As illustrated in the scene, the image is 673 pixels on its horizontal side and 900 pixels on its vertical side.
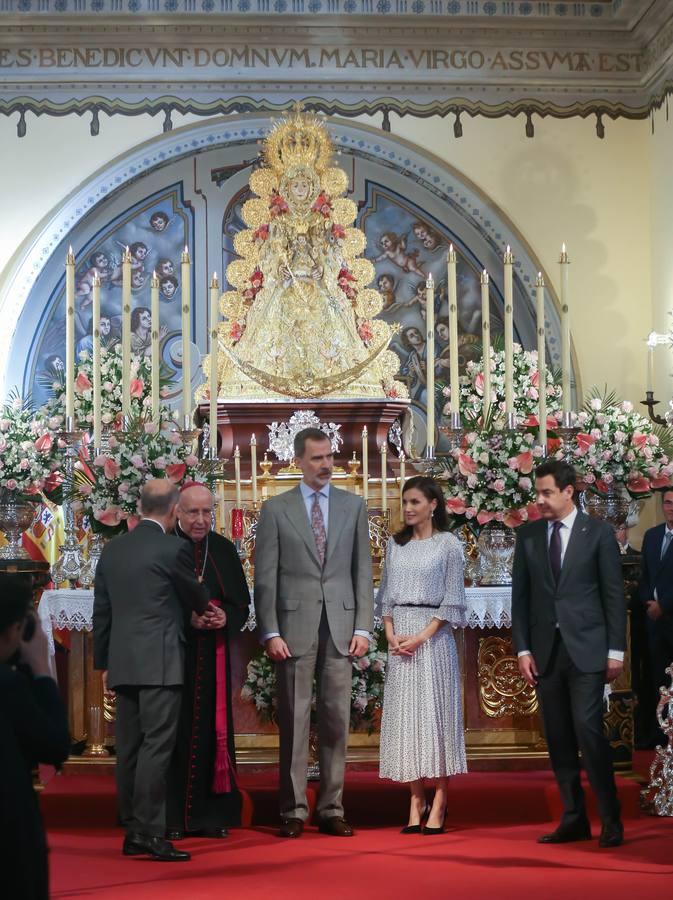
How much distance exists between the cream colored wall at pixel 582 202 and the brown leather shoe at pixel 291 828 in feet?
20.2

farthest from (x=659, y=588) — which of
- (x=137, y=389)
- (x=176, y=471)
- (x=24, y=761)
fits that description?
(x=24, y=761)

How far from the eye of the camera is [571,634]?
559 cm

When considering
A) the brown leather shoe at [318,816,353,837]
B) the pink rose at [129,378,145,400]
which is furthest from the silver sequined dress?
the pink rose at [129,378,145,400]

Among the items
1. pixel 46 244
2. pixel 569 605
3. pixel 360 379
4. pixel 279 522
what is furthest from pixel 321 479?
pixel 46 244

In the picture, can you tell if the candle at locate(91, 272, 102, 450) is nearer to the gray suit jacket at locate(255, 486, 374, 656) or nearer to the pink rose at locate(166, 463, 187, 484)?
the pink rose at locate(166, 463, 187, 484)

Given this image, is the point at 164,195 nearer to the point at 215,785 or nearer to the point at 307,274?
the point at 307,274

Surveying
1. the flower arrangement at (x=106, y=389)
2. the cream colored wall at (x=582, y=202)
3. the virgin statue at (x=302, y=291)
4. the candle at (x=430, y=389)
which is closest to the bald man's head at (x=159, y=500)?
the candle at (x=430, y=389)

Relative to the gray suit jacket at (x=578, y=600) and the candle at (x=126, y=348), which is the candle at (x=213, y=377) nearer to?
the candle at (x=126, y=348)

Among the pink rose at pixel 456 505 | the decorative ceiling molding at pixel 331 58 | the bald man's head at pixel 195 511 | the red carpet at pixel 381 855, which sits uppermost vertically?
the decorative ceiling molding at pixel 331 58

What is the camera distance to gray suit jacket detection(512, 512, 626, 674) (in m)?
5.57

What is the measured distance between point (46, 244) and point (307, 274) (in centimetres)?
265

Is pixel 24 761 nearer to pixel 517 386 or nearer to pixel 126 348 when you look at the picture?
pixel 126 348

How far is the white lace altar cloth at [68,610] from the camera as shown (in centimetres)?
655

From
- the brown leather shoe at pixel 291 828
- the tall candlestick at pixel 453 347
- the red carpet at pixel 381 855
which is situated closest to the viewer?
the red carpet at pixel 381 855
